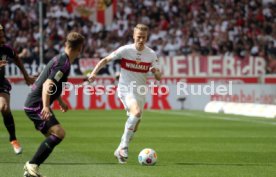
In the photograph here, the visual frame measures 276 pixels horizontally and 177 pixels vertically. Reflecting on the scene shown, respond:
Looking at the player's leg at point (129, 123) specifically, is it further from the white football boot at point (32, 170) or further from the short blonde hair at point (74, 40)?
the short blonde hair at point (74, 40)

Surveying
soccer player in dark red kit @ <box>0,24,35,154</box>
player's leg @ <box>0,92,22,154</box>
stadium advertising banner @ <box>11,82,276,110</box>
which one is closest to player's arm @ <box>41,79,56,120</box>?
soccer player in dark red kit @ <box>0,24,35,154</box>

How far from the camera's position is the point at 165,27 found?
35.7 m

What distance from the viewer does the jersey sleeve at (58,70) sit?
9.69m

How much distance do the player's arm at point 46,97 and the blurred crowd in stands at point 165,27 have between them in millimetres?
22125

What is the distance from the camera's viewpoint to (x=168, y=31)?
35.5 metres

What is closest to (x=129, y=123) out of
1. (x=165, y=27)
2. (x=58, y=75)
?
(x=58, y=75)

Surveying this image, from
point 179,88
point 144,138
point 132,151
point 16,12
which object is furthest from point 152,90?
point 132,151

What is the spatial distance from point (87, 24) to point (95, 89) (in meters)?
4.37

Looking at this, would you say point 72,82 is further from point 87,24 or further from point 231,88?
point 231,88

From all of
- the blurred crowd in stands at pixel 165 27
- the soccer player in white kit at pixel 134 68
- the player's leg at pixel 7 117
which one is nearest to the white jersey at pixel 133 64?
the soccer player in white kit at pixel 134 68

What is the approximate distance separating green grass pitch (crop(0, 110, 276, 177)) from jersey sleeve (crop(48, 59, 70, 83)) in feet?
5.52

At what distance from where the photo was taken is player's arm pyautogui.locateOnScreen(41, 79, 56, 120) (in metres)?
9.50

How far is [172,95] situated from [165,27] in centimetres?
431

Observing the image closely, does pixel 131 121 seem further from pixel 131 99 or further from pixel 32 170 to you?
pixel 32 170
